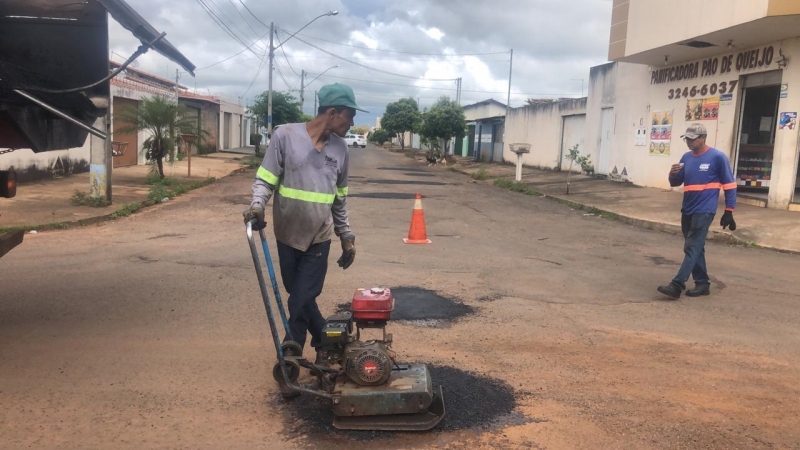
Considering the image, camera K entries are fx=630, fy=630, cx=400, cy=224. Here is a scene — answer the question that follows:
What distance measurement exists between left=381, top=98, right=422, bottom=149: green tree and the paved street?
4930cm

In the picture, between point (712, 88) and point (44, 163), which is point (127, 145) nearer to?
point (44, 163)

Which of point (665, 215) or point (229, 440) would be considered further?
point (665, 215)

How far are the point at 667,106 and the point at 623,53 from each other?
188 cm

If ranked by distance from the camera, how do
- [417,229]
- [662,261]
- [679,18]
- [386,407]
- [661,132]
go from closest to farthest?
1. [386,407]
2. [662,261]
3. [417,229]
4. [679,18]
5. [661,132]

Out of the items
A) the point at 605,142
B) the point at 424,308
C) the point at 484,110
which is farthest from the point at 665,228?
the point at 484,110

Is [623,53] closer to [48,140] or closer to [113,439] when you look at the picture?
[48,140]

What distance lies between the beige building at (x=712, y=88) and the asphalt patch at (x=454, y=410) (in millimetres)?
10368

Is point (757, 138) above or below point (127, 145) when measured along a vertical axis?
above

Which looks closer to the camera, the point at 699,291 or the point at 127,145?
the point at 699,291

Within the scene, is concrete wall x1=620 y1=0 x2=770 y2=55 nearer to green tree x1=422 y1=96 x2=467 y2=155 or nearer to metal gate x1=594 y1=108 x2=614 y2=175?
metal gate x1=594 y1=108 x2=614 y2=175

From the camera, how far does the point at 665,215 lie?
1279cm

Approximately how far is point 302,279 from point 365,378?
2.51 ft

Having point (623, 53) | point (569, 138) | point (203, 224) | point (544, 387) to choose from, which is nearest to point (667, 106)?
point (623, 53)

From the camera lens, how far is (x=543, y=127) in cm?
2884
